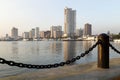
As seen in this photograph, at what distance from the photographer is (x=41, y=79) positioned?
556cm

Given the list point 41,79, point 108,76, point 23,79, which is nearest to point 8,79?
point 23,79

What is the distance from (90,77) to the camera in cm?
586

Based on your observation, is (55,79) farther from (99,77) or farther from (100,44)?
(100,44)

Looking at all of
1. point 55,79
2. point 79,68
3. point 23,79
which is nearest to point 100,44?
point 79,68

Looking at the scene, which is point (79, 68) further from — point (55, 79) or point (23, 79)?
point (23, 79)

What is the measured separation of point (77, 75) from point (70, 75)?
0.18m

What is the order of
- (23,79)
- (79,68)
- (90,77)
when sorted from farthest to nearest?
(79,68) < (90,77) < (23,79)

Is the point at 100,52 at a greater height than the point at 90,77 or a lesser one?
greater

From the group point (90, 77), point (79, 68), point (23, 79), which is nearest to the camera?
point (23, 79)

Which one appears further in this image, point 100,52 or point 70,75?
point 100,52

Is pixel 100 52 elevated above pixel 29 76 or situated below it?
above

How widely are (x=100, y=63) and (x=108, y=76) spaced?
4.56 ft

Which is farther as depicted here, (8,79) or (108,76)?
(108,76)

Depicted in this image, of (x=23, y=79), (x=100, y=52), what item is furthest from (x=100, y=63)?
(x=23, y=79)
